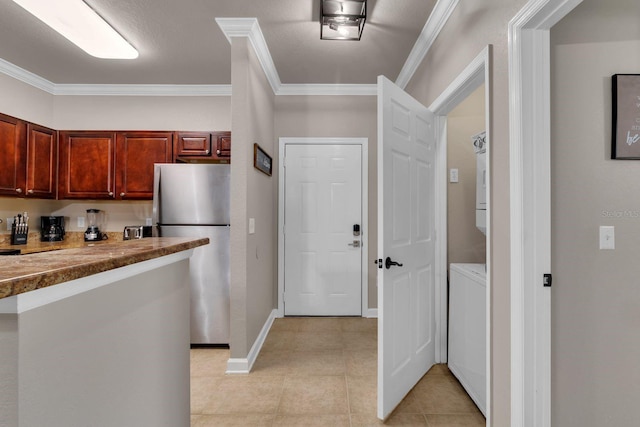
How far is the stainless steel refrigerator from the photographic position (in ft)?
9.46

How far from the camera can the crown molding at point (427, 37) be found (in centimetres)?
219

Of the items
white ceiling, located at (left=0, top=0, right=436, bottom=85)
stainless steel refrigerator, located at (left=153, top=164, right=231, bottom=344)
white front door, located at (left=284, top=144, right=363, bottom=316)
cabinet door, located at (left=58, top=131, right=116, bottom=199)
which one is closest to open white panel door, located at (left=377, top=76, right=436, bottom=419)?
white ceiling, located at (left=0, top=0, right=436, bottom=85)

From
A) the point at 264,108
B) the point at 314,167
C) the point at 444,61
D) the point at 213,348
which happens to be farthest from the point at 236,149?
the point at 213,348

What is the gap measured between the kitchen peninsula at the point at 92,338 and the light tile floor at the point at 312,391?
70 centimetres

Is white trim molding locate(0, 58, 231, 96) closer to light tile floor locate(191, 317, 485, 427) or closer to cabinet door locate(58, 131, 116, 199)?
cabinet door locate(58, 131, 116, 199)

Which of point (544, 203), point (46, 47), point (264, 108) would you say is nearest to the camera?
point (544, 203)

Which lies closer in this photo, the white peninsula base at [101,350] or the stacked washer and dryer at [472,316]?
the white peninsula base at [101,350]

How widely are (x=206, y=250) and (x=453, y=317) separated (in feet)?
6.98

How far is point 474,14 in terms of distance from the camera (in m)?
1.85

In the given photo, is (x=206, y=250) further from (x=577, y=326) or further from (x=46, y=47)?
(x=577, y=326)

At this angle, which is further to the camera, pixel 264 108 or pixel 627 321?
pixel 264 108

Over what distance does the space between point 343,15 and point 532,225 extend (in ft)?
5.98

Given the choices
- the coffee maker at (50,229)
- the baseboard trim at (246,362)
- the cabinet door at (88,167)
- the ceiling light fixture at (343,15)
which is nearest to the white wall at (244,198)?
the baseboard trim at (246,362)

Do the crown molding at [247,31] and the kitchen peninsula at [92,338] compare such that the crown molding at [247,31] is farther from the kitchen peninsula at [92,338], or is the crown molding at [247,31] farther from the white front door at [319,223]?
the kitchen peninsula at [92,338]
